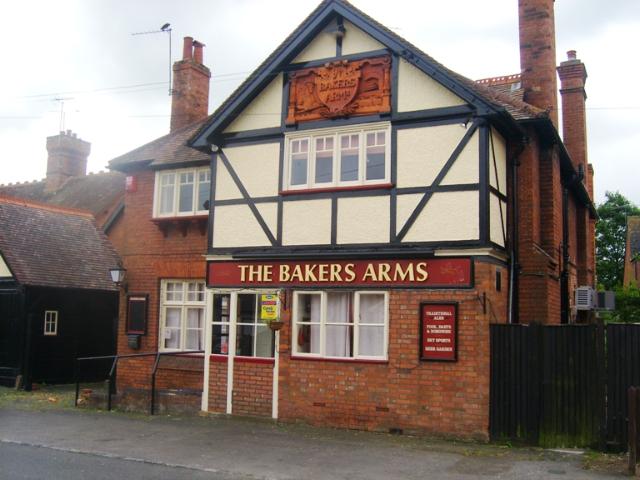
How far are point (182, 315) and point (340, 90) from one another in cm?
662

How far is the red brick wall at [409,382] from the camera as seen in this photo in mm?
11234

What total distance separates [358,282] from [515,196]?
3.52 meters

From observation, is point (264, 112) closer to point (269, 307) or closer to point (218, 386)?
point (269, 307)

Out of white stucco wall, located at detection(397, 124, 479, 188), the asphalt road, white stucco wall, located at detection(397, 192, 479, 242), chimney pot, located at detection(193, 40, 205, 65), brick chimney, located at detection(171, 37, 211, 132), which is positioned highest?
chimney pot, located at detection(193, 40, 205, 65)

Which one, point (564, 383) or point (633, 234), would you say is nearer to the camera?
point (564, 383)

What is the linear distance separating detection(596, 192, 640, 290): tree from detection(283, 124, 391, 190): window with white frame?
39616 mm

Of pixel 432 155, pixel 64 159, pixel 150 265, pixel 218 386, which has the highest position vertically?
pixel 64 159

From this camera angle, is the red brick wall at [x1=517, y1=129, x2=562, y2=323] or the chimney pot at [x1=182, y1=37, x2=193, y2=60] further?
the chimney pot at [x1=182, y1=37, x2=193, y2=60]

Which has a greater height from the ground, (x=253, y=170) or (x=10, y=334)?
(x=253, y=170)

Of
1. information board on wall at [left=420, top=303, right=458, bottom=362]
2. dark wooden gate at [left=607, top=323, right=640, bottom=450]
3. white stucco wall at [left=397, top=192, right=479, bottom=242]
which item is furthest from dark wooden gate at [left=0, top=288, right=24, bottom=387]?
dark wooden gate at [left=607, top=323, right=640, bottom=450]

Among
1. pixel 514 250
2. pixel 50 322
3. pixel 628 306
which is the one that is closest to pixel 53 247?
pixel 50 322

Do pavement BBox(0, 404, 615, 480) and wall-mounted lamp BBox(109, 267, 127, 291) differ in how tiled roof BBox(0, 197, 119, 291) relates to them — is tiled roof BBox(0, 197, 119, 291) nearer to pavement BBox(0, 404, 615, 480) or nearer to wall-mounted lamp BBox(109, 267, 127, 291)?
wall-mounted lamp BBox(109, 267, 127, 291)

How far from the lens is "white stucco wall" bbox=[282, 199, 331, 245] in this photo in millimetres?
12773

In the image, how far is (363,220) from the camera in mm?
12422
